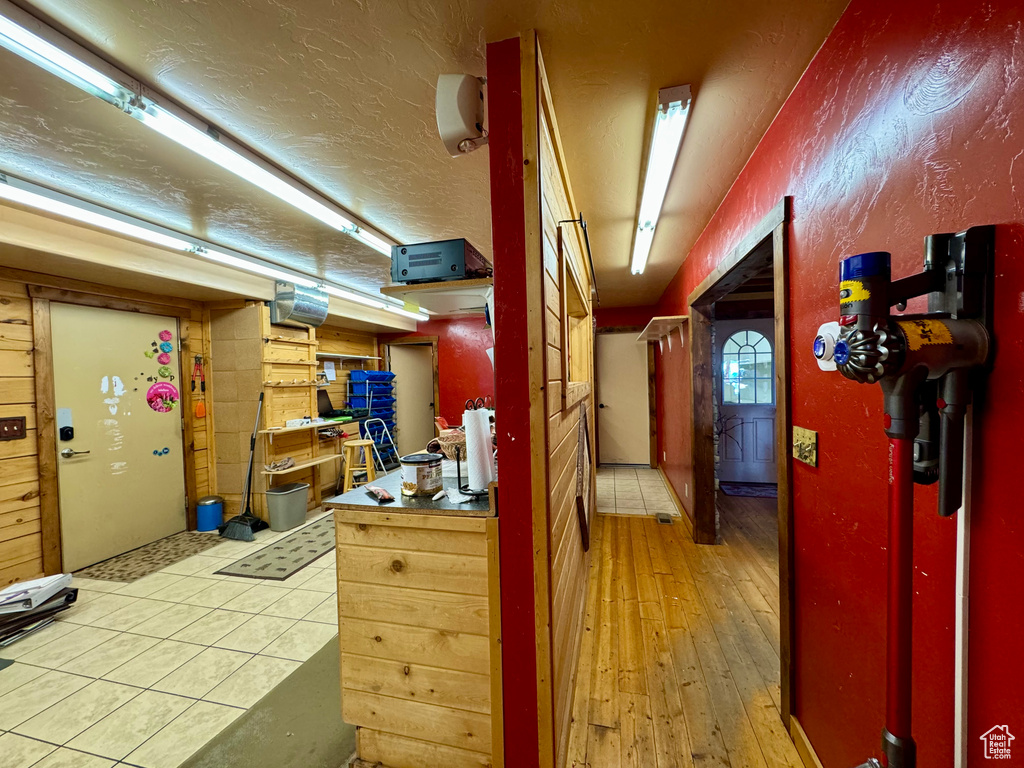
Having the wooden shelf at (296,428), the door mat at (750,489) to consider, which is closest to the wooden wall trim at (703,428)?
the door mat at (750,489)

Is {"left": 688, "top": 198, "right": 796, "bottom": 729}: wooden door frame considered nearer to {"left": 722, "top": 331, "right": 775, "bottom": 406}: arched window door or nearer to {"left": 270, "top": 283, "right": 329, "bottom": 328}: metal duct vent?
{"left": 722, "top": 331, "right": 775, "bottom": 406}: arched window door

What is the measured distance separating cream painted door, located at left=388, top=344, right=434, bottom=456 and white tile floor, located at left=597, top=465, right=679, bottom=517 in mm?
3299

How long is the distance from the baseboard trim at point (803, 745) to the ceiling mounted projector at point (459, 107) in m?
2.48

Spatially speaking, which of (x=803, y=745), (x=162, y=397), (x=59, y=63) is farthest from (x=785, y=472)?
(x=162, y=397)

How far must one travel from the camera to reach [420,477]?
4.76ft

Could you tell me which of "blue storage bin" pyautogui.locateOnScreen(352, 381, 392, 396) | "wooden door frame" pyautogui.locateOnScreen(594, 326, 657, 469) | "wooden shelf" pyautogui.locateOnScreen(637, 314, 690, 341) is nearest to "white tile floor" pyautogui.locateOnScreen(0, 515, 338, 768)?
"blue storage bin" pyautogui.locateOnScreen(352, 381, 392, 396)

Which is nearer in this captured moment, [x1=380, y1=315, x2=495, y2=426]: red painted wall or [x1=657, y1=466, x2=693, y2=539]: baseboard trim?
[x1=657, y1=466, x2=693, y2=539]: baseboard trim

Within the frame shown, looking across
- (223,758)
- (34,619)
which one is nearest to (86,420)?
(34,619)

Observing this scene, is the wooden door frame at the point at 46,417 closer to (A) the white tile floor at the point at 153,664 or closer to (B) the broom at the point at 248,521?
(A) the white tile floor at the point at 153,664

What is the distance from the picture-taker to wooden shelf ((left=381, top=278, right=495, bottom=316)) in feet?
4.70

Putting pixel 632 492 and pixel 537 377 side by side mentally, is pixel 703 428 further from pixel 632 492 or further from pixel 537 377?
pixel 537 377

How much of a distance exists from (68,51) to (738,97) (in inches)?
87.9

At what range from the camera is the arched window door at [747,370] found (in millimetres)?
4871

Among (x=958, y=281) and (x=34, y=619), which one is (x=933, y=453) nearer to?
(x=958, y=281)
